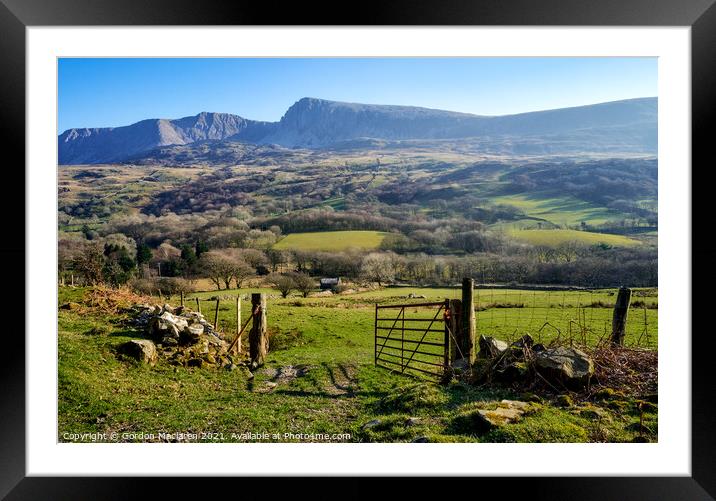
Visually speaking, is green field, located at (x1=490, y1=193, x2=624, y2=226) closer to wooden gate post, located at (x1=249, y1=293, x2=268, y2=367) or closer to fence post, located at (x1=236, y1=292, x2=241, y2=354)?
wooden gate post, located at (x1=249, y1=293, x2=268, y2=367)

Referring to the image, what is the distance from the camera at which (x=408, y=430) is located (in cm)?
418

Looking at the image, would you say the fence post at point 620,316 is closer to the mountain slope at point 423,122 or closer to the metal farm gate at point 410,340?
the metal farm gate at point 410,340

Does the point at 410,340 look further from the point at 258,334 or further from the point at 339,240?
the point at 258,334

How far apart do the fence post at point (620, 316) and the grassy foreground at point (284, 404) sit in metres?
0.26

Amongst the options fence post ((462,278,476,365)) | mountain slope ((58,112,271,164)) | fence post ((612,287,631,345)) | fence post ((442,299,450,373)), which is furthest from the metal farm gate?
mountain slope ((58,112,271,164))

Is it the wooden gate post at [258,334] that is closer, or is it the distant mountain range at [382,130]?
the wooden gate post at [258,334]

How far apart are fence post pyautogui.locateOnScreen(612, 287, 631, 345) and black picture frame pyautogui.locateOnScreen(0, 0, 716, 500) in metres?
1.49

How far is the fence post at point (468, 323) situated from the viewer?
200 inches

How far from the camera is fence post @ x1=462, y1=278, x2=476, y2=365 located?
5078 millimetres
